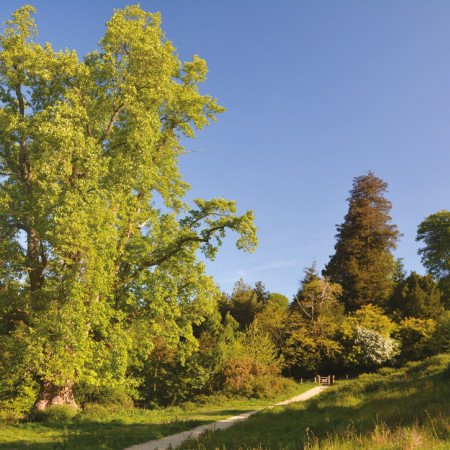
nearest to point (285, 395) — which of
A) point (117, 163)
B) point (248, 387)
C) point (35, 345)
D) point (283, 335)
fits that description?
point (248, 387)

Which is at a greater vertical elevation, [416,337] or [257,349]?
[257,349]

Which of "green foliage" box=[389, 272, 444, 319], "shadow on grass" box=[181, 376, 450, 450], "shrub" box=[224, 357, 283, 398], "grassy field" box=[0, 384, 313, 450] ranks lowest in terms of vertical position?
"shrub" box=[224, 357, 283, 398]

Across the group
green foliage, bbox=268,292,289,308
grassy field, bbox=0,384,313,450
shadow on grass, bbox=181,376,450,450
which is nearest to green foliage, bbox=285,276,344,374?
grassy field, bbox=0,384,313,450

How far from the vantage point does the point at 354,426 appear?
7.79 metres

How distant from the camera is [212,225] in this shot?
1772 centimetres

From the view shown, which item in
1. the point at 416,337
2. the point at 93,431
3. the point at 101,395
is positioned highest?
the point at 93,431

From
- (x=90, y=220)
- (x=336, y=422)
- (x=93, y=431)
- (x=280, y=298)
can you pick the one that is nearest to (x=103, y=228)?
(x=90, y=220)

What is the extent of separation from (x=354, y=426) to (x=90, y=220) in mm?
11456

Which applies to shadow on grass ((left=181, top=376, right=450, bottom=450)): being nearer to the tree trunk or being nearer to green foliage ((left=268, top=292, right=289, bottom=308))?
the tree trunk

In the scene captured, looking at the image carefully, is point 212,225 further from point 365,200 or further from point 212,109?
point 365,200

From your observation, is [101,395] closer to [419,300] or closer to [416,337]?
[416,337]

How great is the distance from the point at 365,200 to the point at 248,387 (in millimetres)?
31381

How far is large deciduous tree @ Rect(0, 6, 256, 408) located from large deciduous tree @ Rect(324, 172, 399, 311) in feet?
87.4

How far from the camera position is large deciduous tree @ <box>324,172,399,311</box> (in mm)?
40031
